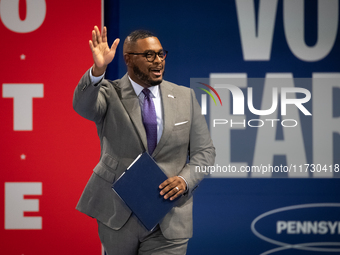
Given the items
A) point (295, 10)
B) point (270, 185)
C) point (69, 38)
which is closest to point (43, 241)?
point (69, 38)

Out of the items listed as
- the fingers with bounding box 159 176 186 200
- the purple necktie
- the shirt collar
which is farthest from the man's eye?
the fingers with bounding box 159 176 186 200

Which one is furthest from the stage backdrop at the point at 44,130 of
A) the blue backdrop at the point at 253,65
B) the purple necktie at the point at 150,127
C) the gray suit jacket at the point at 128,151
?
the purple necktie at the point at 150,127

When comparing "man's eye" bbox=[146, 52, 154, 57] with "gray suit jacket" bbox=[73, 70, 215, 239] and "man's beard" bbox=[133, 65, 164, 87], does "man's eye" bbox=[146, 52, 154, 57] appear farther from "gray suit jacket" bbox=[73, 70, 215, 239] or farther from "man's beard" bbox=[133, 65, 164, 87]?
"gray suit jacket" bbox=[73, 70, 215, 239]

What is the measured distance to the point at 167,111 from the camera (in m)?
2.05

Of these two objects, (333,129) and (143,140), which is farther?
(333,129)

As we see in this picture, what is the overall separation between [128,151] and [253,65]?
6.02 ft

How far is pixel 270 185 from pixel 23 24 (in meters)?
2.71

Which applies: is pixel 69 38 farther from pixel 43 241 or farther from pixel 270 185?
pixel 270 185

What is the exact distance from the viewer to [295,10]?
336 cm

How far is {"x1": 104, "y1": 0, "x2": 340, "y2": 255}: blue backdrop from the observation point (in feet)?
11.1

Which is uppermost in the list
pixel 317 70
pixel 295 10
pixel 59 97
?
pixel 295 10

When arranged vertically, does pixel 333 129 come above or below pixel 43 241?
above

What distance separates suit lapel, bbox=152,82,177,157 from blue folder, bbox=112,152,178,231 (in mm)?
122

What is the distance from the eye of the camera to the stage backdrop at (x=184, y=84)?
3.38 meters
